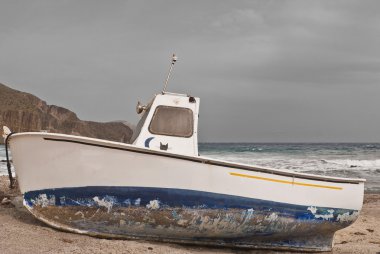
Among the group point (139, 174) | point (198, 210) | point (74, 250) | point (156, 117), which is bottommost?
point (74, 250)

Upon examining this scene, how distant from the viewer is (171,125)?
708 centimetres

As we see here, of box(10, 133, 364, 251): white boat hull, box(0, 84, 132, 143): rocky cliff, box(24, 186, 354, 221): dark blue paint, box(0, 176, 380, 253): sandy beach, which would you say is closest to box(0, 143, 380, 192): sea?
box(0, 176, 380, 253): sandy beach

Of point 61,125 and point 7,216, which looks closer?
point 7,216

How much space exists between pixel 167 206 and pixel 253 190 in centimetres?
131

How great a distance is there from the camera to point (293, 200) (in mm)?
6707

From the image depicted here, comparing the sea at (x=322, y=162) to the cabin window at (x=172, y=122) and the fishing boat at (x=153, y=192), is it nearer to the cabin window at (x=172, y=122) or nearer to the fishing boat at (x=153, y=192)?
the fishing boat at (x=153, y=192)

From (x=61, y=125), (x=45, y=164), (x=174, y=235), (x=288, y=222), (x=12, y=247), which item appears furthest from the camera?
(x=61, y=125)

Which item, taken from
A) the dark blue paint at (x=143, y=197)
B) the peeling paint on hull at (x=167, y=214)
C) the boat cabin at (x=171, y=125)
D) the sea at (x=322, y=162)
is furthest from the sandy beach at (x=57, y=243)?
the sea at (x=322, y=162)

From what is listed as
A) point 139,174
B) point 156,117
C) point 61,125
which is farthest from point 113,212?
point 61,125

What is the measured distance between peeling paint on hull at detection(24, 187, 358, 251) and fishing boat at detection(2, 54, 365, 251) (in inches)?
0.5

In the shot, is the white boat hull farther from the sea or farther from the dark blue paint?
the sea

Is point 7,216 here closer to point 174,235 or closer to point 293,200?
point 174,235

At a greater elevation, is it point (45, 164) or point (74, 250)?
point (45, 164)

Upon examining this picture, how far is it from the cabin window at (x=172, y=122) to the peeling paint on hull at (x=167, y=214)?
1.24 metres
